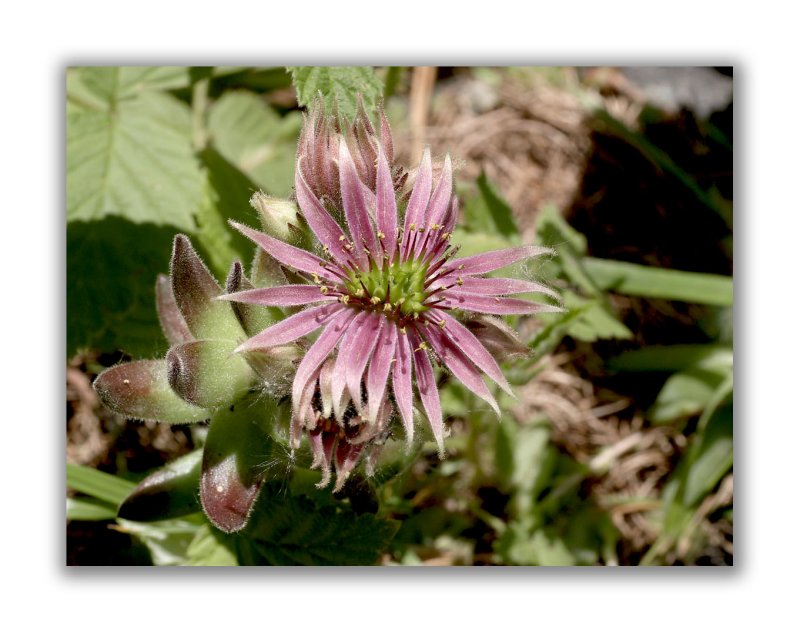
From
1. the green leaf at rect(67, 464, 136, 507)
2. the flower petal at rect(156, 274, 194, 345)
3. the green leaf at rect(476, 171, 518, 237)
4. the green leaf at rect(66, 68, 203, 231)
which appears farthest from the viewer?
the green leaf at rect(476, 171, 518, 237)

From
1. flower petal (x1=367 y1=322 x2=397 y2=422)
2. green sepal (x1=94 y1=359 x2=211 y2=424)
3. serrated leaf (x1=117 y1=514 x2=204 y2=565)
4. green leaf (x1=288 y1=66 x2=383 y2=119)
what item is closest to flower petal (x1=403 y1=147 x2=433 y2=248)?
flower petal (x1=367 y1=322 x2=397 y2=422)

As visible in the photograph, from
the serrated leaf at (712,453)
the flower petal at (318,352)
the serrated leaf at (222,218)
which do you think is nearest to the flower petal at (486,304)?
the flower petal at (318,352)

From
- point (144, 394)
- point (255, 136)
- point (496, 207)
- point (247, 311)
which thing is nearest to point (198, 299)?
point (247, 311)

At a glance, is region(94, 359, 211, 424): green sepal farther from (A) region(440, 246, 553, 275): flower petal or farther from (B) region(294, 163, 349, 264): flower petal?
(A) region(440, 246, 553, 275): flower petal

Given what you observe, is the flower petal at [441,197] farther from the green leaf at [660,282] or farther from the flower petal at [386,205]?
the green leaf at [660,282]

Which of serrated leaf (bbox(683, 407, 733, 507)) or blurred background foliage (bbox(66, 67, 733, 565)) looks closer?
blurred background foliage (bbox(66, 67, 733, 565))
